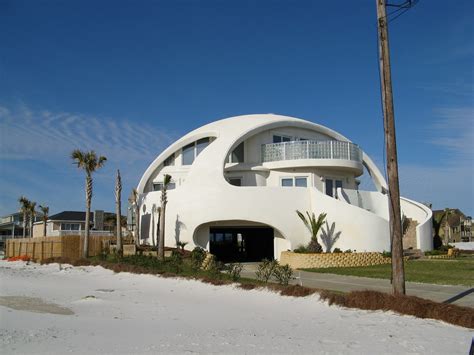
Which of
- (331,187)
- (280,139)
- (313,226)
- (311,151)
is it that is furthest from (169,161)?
(313,226)

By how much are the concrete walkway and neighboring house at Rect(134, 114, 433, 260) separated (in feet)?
22.6

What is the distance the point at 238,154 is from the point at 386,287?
690 inches

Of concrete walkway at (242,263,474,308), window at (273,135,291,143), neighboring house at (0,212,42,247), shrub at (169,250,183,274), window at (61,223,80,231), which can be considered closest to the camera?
concrete walkway at (242,263,474,308)

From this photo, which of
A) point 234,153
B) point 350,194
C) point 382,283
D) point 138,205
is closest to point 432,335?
point 382,283

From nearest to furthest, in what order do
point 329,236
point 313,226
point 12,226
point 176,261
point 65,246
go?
point 176,261 → point 313,226 → point 329,236 → point 65,246 → point 12,226

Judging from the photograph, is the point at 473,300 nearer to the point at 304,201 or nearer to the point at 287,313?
the point at 287,313

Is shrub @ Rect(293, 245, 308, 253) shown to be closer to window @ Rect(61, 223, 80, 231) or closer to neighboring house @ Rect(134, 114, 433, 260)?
neighboring house @ Rect(134, 114, 433, 260)

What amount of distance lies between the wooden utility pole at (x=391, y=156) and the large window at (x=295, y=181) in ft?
58.7

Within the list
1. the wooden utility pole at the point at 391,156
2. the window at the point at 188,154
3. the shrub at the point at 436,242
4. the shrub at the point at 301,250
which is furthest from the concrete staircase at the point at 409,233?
the wooden utility pole at the point at 391,156

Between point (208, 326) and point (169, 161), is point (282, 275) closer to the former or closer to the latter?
point (208, 326)

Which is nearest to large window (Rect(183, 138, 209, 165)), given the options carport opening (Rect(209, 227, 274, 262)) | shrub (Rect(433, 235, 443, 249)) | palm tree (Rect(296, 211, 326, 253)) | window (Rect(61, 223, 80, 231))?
carport opening (Rect(209, 227, 274, 262))

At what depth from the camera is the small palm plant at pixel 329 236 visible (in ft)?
87.7

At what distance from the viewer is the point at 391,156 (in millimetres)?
11898

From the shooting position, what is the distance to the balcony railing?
29344 mm
